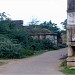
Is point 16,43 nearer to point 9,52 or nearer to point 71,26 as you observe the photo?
point 9,52

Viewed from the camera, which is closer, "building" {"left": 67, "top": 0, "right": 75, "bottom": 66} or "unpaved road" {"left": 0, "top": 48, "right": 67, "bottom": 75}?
"unpaved road" {"left": 0, "top": 48, "right": 67, "bottom": 75}

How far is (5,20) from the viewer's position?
4275 centimetres

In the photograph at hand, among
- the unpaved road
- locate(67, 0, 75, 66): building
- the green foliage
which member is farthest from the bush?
locate(67, 0, 75, 66): building

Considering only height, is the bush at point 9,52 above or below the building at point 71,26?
below

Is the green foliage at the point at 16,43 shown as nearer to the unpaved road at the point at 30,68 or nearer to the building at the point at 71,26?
the unpaved road at the point at 30,68

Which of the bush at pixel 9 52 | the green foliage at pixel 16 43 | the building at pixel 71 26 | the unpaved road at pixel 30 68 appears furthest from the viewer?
the green foliage at pixel 16 43

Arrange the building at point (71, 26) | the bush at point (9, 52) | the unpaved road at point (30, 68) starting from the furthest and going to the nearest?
the bush at point (9, 52), the building at point (71, 26), the unpaved road at point (30, 68)

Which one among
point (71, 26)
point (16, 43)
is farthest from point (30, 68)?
point (16, 43)

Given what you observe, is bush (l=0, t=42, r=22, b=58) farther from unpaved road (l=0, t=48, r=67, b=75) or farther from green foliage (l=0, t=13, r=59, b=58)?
unpaved road (l=0, t=48, r=67, b=75)

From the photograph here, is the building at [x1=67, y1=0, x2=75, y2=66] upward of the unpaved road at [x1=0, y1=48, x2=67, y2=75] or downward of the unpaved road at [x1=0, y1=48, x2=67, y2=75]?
upward

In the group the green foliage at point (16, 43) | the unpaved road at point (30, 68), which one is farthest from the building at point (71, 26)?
the green foliage at point (16, 43)

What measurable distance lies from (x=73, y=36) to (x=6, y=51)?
38.9 ft

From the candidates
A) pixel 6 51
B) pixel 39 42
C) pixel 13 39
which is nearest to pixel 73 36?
pixel 6 51

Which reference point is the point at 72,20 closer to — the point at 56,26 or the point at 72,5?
the point at 72,5
